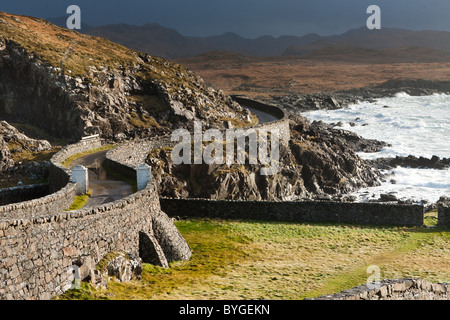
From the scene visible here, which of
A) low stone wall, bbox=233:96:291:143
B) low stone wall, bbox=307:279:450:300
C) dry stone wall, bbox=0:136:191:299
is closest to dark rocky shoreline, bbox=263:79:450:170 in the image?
low stone wall, bbox=233:96:291:143

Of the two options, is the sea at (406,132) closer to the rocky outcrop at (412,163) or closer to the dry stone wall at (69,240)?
the rocky outcrop at (412,163)

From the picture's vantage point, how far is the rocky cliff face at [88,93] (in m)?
51.5

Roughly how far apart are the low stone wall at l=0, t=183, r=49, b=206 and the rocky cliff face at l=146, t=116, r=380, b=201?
13309 millimetres

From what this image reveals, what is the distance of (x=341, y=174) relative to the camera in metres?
54.0

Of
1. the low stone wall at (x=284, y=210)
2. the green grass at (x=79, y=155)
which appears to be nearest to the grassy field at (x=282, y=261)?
the low stone wall at (x=284, y=210)

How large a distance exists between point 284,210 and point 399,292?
17.4 m

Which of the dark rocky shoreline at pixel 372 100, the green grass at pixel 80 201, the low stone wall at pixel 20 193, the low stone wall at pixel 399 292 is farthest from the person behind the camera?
the dark rocky shoreline at pixel 372 100

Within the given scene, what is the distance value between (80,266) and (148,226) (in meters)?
6.37

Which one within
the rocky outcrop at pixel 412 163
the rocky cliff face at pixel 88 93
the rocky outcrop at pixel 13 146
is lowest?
the rocky outcrop at pixel 412 163

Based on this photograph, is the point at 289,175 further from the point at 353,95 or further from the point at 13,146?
the point at 353,95

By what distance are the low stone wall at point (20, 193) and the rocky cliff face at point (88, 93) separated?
68.7ft

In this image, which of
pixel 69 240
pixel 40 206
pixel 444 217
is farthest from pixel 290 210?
pixel 69 240

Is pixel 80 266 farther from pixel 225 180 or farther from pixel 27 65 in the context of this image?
pixel 27 65
